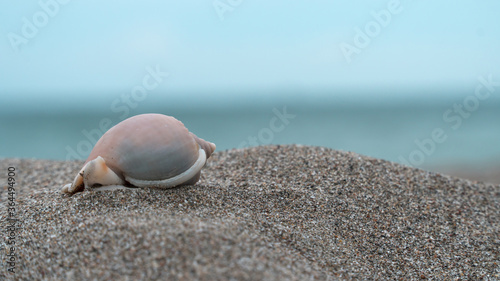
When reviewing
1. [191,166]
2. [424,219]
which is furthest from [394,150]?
[191,166]

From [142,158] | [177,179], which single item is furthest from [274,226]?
[142,158]

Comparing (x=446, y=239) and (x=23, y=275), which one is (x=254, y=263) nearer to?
(x=23, y=275)

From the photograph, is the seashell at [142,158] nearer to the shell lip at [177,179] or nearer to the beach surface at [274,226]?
the shell lip at [177,179]

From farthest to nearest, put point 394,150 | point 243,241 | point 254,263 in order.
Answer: point 394,150 → point 243,241 → point 254,263

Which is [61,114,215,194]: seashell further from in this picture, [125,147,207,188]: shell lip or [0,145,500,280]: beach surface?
[0,145,500,280]: beach surface

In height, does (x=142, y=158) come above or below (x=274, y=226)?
above

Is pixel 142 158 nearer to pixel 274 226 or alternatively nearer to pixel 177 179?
pixel 177 179
